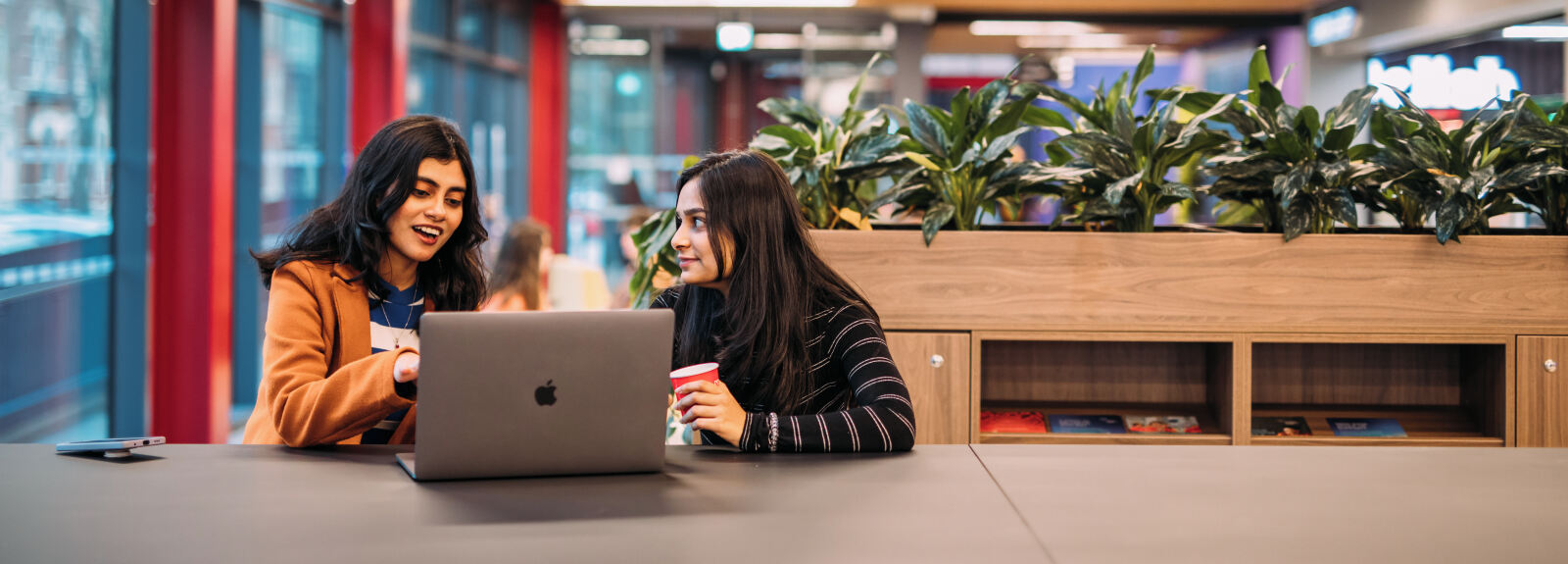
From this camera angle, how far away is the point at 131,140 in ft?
12.3

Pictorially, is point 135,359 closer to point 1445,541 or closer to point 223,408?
point 223,408

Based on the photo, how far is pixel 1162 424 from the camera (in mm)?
2830

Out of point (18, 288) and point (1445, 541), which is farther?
point (18, 288)

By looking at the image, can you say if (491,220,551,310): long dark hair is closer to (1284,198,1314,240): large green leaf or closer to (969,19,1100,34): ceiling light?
(1284,198,1314,240): large green leaf

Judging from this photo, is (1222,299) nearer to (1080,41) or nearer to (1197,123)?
(1197,123)

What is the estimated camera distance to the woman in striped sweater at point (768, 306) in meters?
1.95

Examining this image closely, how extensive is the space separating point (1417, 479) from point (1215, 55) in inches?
318

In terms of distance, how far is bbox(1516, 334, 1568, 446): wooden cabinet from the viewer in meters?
2.62

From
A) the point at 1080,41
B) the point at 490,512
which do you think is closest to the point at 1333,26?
the point at 1080,41

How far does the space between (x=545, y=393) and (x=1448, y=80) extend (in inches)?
310

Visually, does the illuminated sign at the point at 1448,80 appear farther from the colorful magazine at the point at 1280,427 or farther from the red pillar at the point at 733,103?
the colorful magazine at the point at 1280,427

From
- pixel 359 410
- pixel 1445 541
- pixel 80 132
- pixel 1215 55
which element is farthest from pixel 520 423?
pixel 1215 55

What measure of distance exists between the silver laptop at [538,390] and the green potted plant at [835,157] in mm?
1300

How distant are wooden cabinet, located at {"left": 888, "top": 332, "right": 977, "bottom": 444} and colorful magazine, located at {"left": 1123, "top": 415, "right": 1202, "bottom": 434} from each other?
1.56ft
